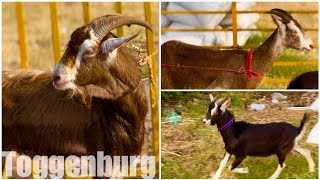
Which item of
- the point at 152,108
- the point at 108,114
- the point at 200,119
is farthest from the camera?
the point at 152,108

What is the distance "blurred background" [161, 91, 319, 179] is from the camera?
656 cm

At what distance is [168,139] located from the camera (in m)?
6.74

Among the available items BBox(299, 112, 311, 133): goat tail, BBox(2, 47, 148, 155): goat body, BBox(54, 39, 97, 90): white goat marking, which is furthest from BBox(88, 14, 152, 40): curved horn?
BBox(299, 112, 311, 133): goat tail

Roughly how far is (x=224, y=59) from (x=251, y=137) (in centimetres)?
85

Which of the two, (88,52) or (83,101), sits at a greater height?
(88,52)

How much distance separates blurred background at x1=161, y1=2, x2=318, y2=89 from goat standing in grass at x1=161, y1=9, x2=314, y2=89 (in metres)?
0.32

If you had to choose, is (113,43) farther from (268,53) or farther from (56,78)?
(268,53)

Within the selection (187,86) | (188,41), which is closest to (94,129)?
(187,86)

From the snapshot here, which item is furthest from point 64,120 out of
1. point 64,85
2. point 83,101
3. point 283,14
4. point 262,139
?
point 283,14

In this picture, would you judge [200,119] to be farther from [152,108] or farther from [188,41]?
[188,41]

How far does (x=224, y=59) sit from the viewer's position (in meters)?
6.93

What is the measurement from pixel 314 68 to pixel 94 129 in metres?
2.36

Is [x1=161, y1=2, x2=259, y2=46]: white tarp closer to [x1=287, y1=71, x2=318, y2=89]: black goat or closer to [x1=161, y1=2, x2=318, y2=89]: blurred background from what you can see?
[x1=161, y1=2, x2=318, y2=89]: blurred background

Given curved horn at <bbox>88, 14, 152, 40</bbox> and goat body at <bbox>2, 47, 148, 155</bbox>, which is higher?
curved horn at <bbox>88, 14, 152, 40</bbox>
